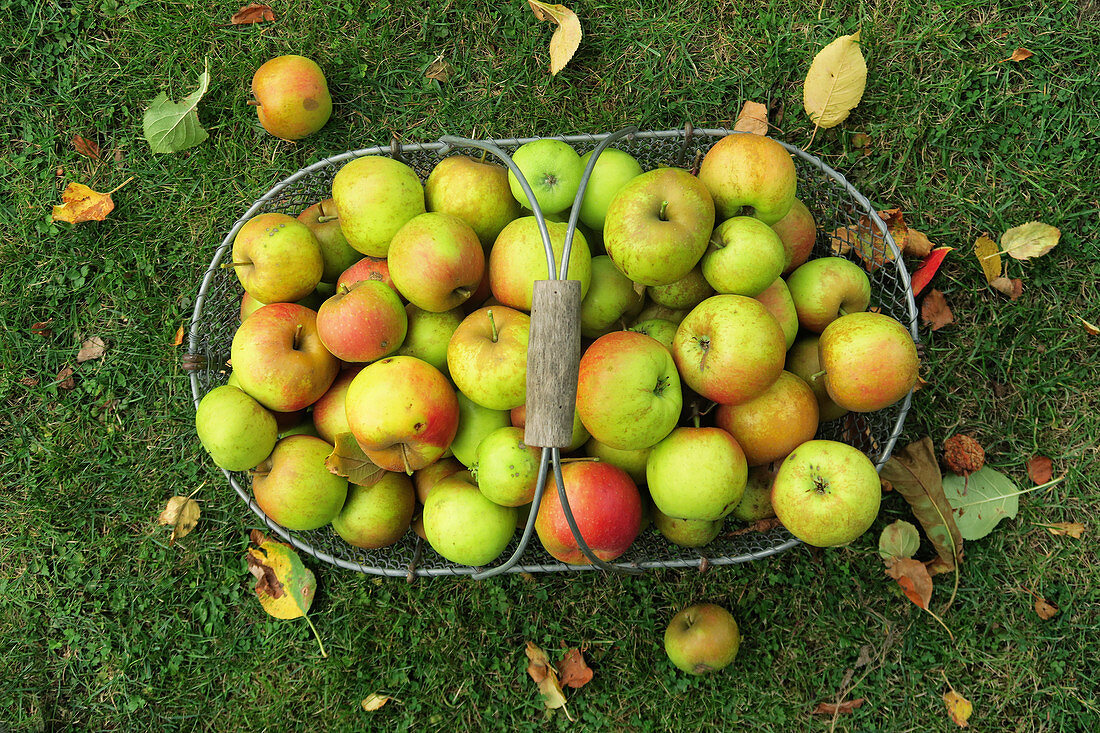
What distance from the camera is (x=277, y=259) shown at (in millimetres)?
2316

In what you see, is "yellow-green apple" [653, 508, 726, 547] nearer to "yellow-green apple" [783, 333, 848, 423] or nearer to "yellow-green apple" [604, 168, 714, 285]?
"yellow-green apple" [783, 333, 848, 423]

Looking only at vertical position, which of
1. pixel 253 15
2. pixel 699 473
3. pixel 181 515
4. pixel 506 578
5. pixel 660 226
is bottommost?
pixel 506 578

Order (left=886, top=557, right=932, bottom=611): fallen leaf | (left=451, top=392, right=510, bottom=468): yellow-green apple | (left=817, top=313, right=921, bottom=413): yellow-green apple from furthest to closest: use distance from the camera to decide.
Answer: (left=886, top=557, right=932, bottom=611): fallen leaf → (left=451, top=392, right=510, bottom=468): yellow-green apple → (left=817, top=313, right=921, bottom=413): yellow-green apple

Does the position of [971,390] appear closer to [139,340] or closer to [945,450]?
[945,450]

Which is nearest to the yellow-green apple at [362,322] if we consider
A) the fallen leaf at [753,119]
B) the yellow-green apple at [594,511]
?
the yellow-green apple at [594,511]

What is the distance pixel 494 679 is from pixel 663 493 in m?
1.31

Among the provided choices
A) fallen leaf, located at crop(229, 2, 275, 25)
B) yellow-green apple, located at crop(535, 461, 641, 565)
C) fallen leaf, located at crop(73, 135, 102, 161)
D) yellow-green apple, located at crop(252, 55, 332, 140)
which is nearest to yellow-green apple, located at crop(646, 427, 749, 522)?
yellow-green apple, located at crop(535, 461, 641, 565)

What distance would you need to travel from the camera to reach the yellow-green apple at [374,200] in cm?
229

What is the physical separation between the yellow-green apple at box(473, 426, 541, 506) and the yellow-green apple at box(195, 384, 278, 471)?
0.74 meters

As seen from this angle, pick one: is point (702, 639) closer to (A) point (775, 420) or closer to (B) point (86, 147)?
(A) point (775, 420)

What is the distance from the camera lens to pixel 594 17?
304cm

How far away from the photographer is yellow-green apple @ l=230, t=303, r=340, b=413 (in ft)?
7.39

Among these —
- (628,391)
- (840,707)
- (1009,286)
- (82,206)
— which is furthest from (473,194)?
(840,707)

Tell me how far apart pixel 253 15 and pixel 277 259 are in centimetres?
156
